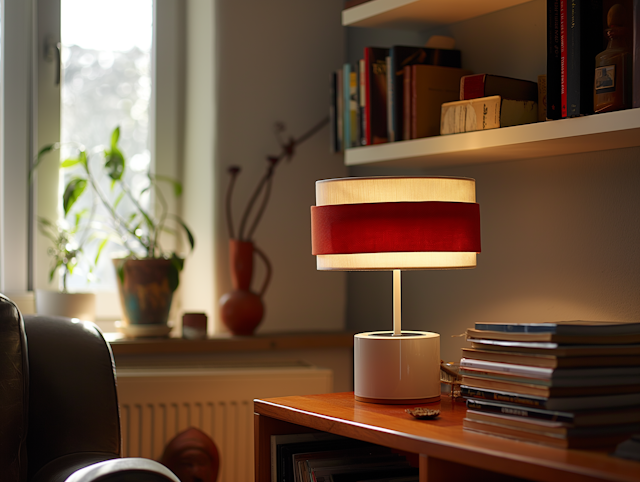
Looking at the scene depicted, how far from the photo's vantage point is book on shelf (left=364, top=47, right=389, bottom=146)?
1883 millimetres

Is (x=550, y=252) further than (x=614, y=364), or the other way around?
(x=550, y=252)

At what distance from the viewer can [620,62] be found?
52.8 inches

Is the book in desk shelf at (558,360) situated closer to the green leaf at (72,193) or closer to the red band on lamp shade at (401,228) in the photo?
the red band on lamp shade at (401,228)

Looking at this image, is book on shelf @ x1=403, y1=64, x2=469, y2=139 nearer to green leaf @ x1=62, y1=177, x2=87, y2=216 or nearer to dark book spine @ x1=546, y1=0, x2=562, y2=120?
dark book spine @ x1=546, y1=0, x2=562, y2=120

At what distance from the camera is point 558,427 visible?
1.10 metres

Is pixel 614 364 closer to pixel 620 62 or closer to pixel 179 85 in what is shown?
pixel 620 62

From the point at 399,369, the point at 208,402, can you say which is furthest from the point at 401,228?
the point at 208,402

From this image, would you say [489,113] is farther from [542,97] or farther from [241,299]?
[241,299]

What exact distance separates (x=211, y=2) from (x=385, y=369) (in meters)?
1.46

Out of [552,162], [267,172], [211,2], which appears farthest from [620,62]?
[211,2]

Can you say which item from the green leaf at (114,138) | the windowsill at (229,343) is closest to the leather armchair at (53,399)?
the windowsill at (229,343)

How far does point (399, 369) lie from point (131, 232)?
3.73 feet

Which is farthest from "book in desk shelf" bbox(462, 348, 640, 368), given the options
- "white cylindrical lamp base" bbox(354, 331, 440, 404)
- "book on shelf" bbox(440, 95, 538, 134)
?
"book on shelf" bbox(440, 95, 538, 134)

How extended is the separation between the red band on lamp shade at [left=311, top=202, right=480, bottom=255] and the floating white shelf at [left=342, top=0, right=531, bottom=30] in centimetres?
60
